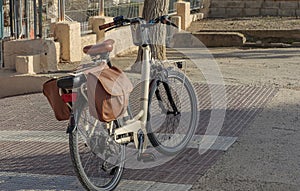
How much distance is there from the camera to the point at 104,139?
512 centimetres

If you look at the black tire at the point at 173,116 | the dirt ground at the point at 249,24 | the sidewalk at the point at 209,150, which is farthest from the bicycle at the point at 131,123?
the dirt ground at the point at 249,24

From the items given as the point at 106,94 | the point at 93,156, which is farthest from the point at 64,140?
the point at 106,94

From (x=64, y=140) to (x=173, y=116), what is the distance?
1.29 metres

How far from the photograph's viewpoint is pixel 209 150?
6250 mm

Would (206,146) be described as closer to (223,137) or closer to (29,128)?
(223,137)

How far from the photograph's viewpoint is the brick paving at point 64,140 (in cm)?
564

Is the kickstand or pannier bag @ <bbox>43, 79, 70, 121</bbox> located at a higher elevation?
pannier bag @ <bbox>43, 79, 70, 121</bbox>

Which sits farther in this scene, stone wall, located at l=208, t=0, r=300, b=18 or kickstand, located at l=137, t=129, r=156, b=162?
stone wall, located at l=208, t=0, r=300, b=18

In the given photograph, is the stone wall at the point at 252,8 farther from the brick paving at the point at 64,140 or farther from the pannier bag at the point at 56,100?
the pannier bag at the point at 56,100

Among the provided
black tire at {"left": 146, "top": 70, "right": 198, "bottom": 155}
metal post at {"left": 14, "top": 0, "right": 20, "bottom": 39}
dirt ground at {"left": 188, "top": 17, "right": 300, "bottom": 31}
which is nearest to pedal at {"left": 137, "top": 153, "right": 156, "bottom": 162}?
black tire at {"left": 146, "top": 70, "right": 198, "bottom": 155}

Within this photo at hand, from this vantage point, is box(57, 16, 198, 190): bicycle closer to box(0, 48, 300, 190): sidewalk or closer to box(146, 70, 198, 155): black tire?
box(146, 70, 198, 155): black tire

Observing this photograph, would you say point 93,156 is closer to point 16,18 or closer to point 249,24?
point 16,18

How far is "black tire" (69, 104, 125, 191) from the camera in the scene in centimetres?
479

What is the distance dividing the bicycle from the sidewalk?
200 mm
